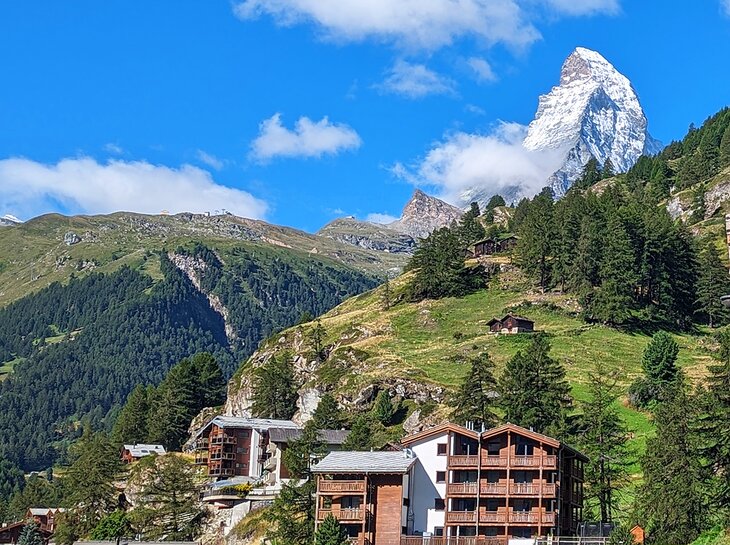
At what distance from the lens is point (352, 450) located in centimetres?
9362

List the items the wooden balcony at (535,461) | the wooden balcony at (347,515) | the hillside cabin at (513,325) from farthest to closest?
the hillside cabin at (513,325)
the wooden balcony at (347,515)
the wooden balcony at (535,461)

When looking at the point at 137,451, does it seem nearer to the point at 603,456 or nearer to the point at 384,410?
the point at 384,410

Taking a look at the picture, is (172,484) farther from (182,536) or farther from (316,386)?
(316,386)

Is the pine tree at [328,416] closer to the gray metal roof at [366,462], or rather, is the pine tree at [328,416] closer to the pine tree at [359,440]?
the pine tree at [359,440]

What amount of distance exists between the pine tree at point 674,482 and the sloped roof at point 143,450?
92.7m

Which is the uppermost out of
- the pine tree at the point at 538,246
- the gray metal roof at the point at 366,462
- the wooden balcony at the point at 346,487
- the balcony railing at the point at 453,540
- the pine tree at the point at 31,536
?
the pine tree at the point at 538,246

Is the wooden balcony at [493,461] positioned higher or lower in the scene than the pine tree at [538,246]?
lower

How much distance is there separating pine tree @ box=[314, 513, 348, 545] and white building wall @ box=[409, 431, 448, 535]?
999cm

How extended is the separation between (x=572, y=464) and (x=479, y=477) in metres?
8.87

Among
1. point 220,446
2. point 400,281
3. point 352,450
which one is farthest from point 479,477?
point 400,281

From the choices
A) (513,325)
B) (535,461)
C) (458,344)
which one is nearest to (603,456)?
(535,461)

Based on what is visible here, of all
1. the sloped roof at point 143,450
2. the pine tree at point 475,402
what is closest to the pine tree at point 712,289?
the pine tree at point 475,402

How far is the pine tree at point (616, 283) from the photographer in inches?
5497

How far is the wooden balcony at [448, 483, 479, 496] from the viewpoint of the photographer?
81.7m
